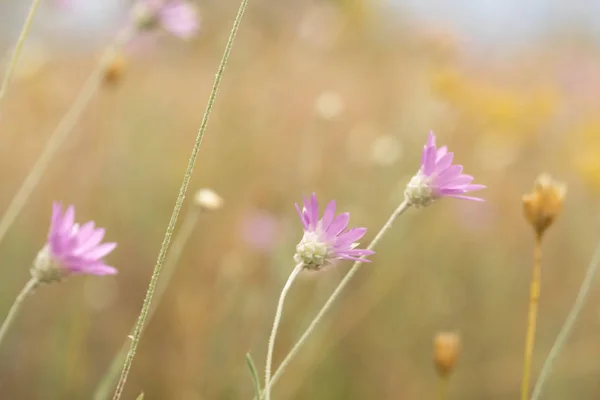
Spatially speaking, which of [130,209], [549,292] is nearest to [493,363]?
[549,292]

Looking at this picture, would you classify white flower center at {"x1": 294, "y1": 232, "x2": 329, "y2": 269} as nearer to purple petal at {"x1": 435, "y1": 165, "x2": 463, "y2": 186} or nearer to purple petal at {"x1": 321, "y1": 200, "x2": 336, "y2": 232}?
purple petal at {"x1": 321, "y1": 200, "x2": 336, "y2": 232}

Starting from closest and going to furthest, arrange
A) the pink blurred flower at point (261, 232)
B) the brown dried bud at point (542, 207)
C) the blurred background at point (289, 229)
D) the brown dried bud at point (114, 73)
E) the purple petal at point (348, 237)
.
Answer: the purple petal at point (348, 237)
the brown dried bud at point (542, 207)
the brown dried bud at point (114, 73)
the blurred background at point (289, 229)
the pink blurred flower at point (261, 232)

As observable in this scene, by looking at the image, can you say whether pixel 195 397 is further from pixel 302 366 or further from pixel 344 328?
pixel 344 328

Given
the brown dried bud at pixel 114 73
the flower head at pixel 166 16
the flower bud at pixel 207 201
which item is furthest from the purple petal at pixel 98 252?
the brown dried bud at pixel 114 73

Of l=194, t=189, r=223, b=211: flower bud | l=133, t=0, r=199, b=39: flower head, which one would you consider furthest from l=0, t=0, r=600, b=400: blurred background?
l=194, t=189, r=223, b=211: flower bud

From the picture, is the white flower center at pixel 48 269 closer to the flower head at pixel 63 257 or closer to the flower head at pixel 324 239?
the flower head at pixel 63 257

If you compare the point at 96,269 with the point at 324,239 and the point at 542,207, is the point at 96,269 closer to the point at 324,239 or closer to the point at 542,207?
the point at 324,239
